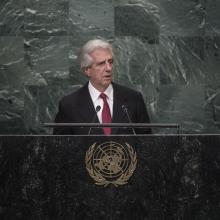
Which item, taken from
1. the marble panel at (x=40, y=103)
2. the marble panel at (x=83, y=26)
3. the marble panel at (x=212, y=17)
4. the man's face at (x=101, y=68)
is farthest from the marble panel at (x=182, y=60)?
the man's face at (x=101, y=68)

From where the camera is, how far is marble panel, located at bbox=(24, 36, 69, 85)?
7590mm

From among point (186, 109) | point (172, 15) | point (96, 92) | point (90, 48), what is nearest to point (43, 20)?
point (172, 15)

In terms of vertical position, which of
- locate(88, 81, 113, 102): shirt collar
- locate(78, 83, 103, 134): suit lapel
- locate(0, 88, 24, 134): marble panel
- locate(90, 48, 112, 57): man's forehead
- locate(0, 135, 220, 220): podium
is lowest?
locate(0, 135, 220, 220): podium

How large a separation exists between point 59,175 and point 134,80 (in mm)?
3006

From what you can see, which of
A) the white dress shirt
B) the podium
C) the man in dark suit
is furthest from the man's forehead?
the podium

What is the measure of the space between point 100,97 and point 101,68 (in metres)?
0.21

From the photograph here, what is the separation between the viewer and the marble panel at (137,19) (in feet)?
25.0

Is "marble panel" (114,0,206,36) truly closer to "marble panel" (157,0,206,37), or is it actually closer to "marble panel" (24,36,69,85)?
"marble panel" (157,0,206,37)

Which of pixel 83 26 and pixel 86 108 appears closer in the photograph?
pixel 86 108

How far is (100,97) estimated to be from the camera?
5.76 m

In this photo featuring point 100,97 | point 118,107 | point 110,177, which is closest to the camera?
point 110,177

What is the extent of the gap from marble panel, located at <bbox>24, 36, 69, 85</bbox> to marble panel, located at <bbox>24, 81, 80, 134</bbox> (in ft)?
0.22

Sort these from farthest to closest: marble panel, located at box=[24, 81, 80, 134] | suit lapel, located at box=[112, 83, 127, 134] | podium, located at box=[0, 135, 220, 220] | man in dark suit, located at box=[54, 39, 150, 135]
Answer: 1. marble panel, located at box=[24, 81, 80, 134]
2. man in dark suit, located at box=[54, 39, 150, 135]
3. suit lapel, located at box=[112, 83, 127, 134]
4. podium, located at box=[0, 135, 220, 220]

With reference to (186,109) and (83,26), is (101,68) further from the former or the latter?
(186,109)
